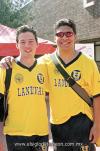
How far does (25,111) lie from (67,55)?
705 mm

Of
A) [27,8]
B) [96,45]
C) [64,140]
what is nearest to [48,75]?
[64,140]

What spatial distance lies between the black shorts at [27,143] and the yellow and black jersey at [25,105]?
0.04 m

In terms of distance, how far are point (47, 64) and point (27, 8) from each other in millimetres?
16231

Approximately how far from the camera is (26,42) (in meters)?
4.24

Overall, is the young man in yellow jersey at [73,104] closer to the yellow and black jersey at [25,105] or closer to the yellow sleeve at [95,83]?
the yellow sleeve at [95,83]

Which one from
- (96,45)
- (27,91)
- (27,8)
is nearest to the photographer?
(27,91)

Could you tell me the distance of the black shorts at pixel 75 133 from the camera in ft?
13.5

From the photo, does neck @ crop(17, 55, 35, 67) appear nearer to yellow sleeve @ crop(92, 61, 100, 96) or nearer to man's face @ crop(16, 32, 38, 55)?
man's face @ crop(16, 32, 38, 55)

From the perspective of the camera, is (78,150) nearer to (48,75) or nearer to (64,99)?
(64,99)

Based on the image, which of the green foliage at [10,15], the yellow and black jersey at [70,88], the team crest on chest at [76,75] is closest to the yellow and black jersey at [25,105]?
the yellow and black jersey at [70,88]

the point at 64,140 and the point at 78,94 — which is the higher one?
the point at 78,94

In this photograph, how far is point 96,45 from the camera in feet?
58.4

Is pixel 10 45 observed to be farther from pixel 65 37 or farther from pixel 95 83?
pixel 95 83

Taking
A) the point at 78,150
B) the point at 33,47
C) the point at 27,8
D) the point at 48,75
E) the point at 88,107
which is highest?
the point at 27,8
